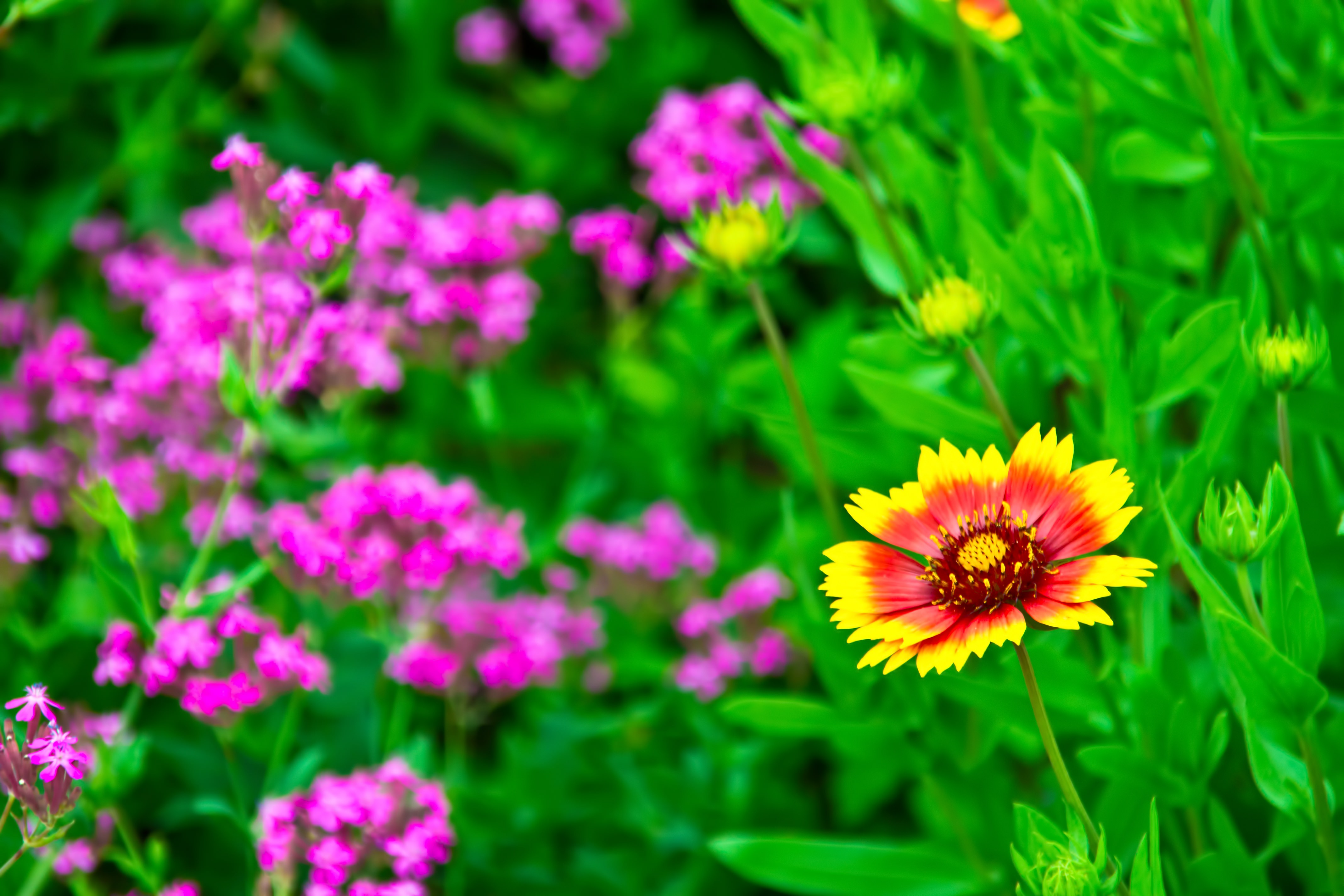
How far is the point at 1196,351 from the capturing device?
84 centimetres

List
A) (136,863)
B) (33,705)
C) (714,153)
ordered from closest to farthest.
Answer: (33,705)
(136,863)
(714,153)

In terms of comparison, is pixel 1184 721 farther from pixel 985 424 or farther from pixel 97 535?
pixel 97 535

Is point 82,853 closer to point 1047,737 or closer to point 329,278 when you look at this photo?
point 329,278

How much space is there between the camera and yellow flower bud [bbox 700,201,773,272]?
841 mm

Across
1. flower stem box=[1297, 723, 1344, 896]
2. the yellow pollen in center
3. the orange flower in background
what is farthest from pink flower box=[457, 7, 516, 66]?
flower stem box=[1297, 723, 1344, 896]

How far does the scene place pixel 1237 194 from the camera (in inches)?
33.4

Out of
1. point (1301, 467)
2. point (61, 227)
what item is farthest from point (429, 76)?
point (1301, 467)

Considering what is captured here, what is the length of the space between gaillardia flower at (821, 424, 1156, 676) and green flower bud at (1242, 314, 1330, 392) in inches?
4.8

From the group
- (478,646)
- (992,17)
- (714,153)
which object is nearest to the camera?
(478,646)

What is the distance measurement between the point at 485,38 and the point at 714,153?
0.46 m

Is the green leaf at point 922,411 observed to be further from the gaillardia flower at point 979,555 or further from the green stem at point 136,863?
the green stem at point 136,863

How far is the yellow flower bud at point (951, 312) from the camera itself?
739 mm

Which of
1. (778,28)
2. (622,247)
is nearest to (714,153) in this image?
(622,247)

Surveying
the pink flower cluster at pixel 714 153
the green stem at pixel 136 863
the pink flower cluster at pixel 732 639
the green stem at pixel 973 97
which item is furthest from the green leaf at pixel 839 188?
the green stem at pixel 136 863
